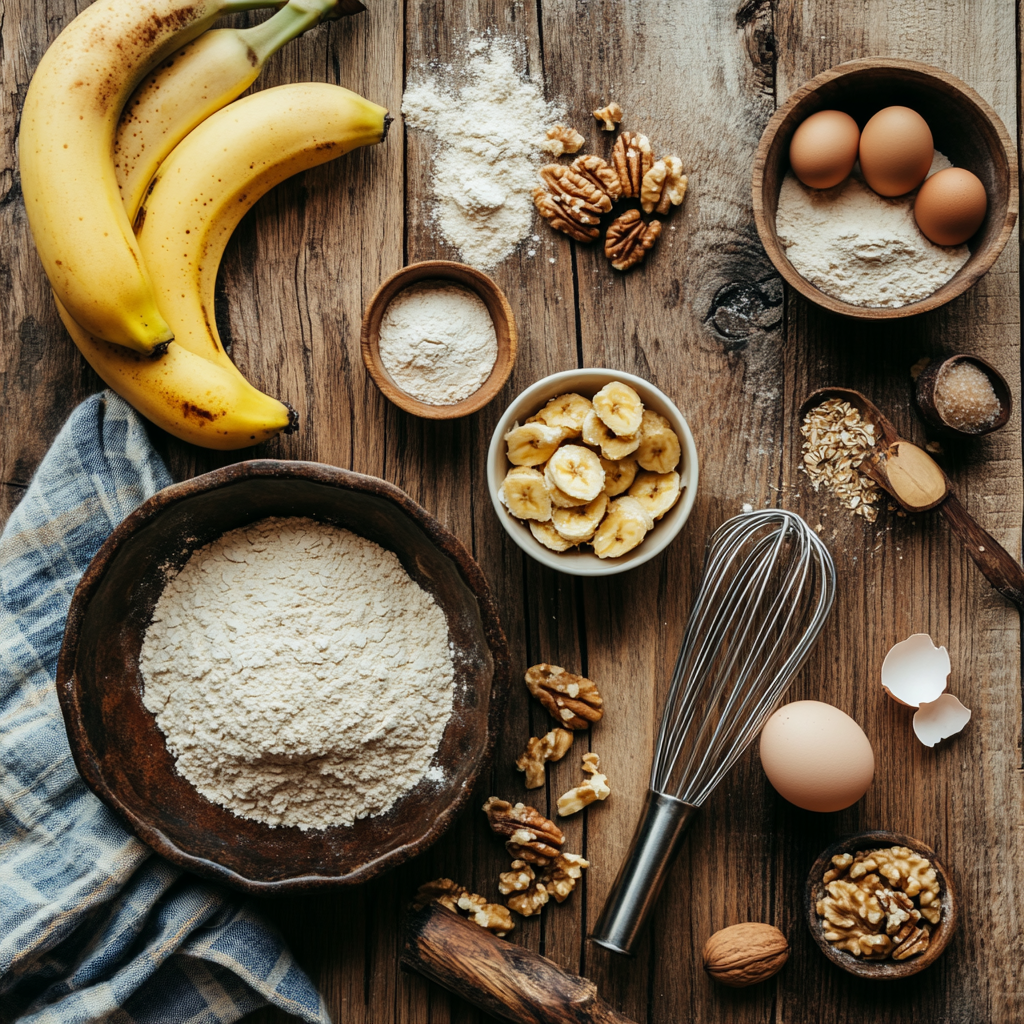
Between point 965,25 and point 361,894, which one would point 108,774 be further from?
point 965,25

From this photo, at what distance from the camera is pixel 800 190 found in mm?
1163

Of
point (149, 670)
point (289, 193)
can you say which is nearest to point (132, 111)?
point (289, 193)

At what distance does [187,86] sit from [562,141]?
544 mm

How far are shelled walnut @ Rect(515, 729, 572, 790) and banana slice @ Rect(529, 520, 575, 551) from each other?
295 millimetres

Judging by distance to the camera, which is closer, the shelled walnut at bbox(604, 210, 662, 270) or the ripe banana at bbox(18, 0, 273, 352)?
the ripe banana at bbox(18, 0, 273, 352)

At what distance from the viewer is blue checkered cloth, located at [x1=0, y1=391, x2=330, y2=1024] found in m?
1.06

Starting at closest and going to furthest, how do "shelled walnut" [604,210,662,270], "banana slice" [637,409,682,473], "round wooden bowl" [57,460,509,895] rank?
1. "round wooden bowl" [57,460,509,895]
2. "banana slice" [637,409,682,473]
3. "shelled walnut" [604,210,662,270]

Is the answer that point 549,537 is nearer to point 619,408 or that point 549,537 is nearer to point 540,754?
point 619,408

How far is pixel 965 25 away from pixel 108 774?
1.65m

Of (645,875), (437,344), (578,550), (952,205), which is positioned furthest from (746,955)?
(952,205)

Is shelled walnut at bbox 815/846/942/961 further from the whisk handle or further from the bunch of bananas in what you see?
the bunch of bananas

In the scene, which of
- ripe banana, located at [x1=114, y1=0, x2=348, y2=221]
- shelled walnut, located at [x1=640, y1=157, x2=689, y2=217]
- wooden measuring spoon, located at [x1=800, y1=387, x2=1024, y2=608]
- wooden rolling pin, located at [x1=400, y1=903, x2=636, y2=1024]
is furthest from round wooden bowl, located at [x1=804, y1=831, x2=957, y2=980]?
ripe banana, located at [x1=114, y1=0, x2=348, y2=221]

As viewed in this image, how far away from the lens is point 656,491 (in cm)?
113

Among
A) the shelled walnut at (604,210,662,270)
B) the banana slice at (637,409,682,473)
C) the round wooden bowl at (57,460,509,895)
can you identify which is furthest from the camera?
the shelled walnut at (604,210,662,270)
